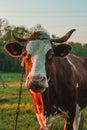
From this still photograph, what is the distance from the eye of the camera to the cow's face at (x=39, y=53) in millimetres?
6215

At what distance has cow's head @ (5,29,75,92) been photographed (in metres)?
6.22

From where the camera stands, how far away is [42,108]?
7.44 m

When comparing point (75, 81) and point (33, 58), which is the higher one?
point (33, 58)

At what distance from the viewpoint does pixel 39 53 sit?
659 centimetres

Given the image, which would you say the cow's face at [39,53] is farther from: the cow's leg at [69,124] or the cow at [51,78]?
the cow's leg at [69,124]

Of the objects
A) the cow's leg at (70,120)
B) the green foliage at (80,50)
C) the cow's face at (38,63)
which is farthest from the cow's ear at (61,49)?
the green foliage at (80,50)

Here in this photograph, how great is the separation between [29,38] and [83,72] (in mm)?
2334

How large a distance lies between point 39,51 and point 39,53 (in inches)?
1.8

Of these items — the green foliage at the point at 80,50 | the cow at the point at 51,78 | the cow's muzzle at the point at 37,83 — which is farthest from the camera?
the green foliage at the point at 80,50

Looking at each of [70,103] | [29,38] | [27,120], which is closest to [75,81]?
[70,103]

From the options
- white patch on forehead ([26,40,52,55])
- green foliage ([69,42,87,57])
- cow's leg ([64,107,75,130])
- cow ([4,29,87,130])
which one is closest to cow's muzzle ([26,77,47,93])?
cow ([4,29,87,130])

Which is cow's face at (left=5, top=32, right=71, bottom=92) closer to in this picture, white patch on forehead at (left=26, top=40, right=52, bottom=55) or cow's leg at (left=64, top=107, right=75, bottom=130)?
white patch on forehead at (left=26, top=40, right=52, bottom=55)

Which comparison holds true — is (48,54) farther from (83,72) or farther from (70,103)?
(83,72)

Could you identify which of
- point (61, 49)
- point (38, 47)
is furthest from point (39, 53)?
point (61, 49)
